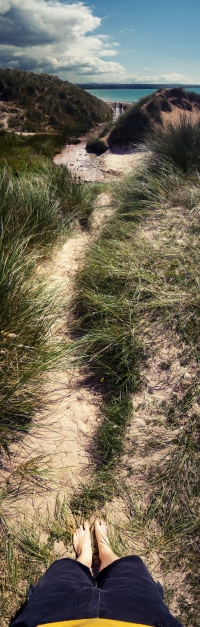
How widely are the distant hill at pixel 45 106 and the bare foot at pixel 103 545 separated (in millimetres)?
13635

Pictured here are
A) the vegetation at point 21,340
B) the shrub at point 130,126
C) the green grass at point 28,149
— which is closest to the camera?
the vegetation at point 21,340

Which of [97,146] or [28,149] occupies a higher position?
[97,146]

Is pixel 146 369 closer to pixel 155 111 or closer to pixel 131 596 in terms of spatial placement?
pixel 131 596

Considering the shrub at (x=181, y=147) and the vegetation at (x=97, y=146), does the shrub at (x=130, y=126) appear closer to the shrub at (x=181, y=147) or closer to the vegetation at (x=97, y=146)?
the vegetation at (x=97, y=146)

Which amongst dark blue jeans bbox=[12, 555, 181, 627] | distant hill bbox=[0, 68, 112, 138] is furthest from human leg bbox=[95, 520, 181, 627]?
distant hill bbox=[0, 68, 112, 138]

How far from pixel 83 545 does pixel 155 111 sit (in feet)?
39.4

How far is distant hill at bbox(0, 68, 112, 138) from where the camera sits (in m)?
14.6

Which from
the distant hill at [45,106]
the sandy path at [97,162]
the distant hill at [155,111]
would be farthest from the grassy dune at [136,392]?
the distant hill at [45,106]

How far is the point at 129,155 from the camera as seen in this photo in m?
10.5

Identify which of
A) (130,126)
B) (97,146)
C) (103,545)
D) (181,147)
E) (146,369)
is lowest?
(103,545)

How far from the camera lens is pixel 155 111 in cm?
1108

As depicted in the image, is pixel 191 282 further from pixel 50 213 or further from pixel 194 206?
pixel 50 213

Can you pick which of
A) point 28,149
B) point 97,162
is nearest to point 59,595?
point 28,149

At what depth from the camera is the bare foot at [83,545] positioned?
6.18 feet
